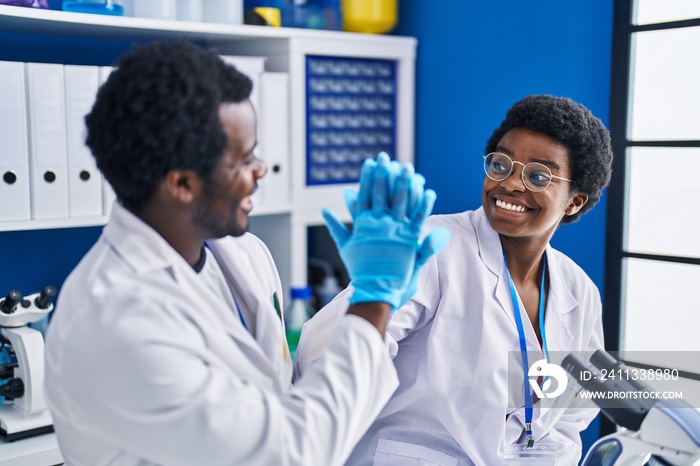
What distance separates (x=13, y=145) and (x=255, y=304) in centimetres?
→ 96

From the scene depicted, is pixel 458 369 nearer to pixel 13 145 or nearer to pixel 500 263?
pixel 500 263

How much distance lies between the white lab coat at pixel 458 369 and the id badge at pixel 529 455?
0.02 m

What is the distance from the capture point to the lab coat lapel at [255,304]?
3.97 ft

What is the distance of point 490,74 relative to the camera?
2.54 metres

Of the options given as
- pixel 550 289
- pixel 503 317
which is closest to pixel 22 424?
pixel 503 317

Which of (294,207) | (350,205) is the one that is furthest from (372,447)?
(294,207)

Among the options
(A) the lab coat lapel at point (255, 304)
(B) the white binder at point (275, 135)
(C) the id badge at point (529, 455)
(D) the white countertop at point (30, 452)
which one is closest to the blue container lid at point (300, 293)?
(B) the white binder at point (275, 135)

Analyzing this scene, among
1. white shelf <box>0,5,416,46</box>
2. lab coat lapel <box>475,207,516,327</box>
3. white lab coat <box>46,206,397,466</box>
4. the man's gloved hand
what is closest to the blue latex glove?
the man's gloved hand

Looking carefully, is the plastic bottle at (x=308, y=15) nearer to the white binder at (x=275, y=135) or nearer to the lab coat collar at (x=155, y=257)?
the white binder at (x=275, y=135)

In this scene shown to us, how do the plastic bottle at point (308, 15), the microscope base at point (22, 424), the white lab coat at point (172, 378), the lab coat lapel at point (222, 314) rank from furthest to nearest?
the plastic bottle at point (308, 15) < the microscope base at point (22, 424) < the lab coat lapel at point (222, 314) < the white lab coat at point (172, 378)

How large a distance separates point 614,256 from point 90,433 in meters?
1.68

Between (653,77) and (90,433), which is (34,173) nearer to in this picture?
(90,433)

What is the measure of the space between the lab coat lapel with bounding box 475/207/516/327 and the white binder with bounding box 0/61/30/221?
3.64 feet

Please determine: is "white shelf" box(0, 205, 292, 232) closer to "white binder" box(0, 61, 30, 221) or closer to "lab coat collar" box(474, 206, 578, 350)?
"white binder" box(0, 61, 30, 221)
